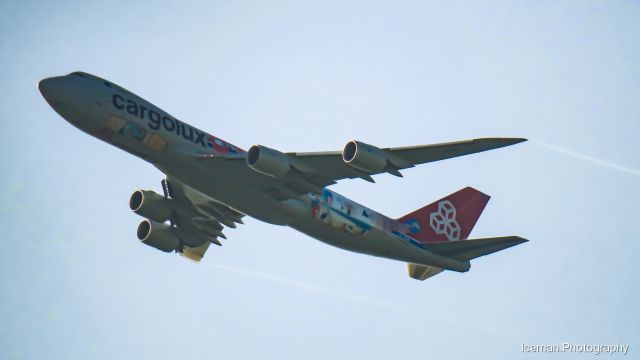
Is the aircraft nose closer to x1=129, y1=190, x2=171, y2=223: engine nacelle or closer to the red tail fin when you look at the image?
x1=129, y1=190, x2=171, y2=223: engine nacelle

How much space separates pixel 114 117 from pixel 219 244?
1422 cm

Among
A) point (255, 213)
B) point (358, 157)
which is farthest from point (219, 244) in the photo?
point (358, 157)

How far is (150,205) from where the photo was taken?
4781cm

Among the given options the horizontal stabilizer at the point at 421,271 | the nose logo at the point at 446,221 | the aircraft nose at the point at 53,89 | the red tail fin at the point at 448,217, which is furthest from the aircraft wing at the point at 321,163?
the nose logo at the point at 446,221

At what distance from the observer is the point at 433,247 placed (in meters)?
47.2

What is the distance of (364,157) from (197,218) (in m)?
15.5

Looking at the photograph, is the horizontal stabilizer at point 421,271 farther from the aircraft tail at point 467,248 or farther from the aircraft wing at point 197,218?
the aircraft wing at point 197,218

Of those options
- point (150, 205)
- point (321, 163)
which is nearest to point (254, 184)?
point (321, 163)

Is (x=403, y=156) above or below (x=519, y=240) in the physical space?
below

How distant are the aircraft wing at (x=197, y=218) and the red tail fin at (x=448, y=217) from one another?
10195 millimetres

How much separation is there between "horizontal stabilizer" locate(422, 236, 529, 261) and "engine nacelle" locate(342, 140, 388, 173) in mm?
9428

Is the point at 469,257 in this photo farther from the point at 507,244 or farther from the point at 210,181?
the point at 210,181

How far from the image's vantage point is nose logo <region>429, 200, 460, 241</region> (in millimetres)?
50781

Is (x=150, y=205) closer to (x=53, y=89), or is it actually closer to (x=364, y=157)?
(x=53, y=89)
